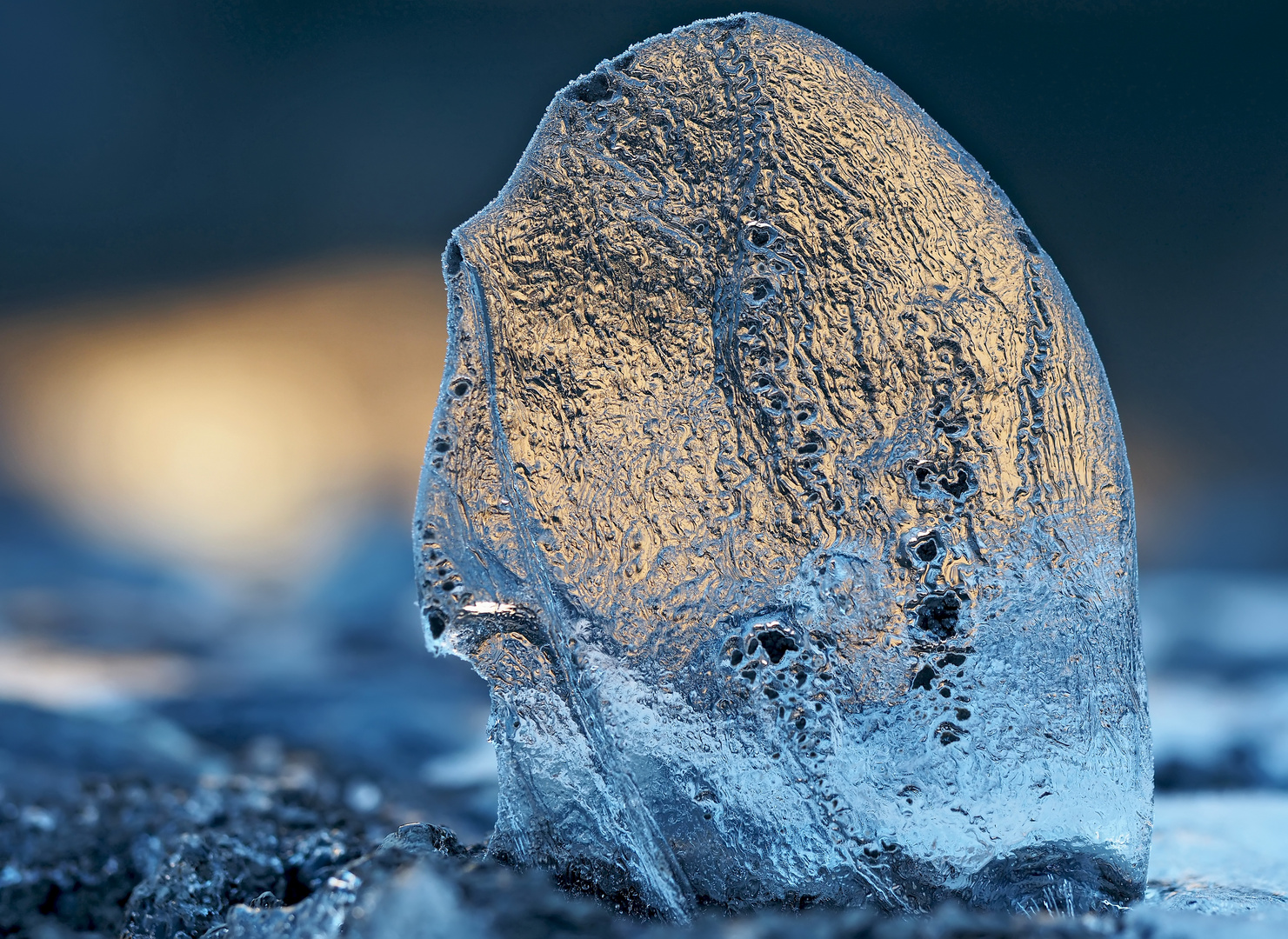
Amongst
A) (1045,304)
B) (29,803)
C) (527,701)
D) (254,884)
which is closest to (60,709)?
(29,803)

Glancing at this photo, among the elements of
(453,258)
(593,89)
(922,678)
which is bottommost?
(922,678)

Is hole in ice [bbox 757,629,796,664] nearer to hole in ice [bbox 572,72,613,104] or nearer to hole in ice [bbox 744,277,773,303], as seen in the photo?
hole in ice [bbox 744,277,773,303]

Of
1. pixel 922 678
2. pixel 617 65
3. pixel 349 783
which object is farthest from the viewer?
pixel 349 783

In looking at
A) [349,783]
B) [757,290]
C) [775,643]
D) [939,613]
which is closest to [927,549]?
[939,613]

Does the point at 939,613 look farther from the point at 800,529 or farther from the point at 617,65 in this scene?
the point at 617,65

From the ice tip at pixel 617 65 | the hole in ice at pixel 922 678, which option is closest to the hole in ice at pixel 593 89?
the ice tip at pixel 617 65

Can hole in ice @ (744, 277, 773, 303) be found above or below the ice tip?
below

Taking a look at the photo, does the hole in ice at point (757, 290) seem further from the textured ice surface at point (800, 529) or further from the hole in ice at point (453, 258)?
the hole in ice at point (453, 258)

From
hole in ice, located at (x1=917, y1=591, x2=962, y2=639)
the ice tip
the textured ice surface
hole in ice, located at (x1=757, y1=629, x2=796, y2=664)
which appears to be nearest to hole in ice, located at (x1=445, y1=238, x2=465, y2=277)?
the textured ice surface
